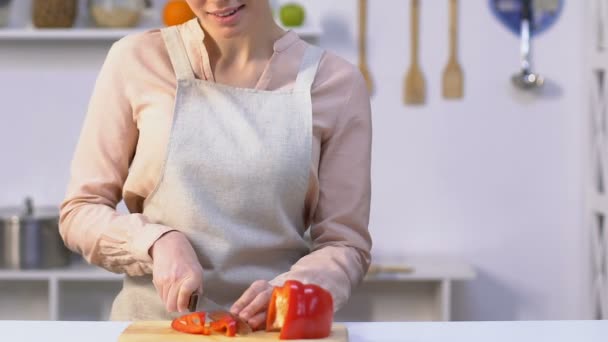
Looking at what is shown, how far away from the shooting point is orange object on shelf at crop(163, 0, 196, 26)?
300 centimetres

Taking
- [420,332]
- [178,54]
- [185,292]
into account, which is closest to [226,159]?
[178,54]

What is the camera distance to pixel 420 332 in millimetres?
1249

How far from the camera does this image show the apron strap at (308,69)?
1496 mm

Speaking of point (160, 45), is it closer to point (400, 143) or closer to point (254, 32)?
point (254, 32)

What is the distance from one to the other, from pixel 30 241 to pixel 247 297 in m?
1.93

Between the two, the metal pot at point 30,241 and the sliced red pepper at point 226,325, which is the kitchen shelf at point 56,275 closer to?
the metal pot at point 30,241

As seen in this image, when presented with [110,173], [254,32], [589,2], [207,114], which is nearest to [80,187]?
[110,173]

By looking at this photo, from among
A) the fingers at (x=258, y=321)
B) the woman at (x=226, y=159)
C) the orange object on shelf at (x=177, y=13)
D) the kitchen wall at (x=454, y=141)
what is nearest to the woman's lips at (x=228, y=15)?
the woman at (x=226, y=159)

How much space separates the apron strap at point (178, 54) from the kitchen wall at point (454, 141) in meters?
1.76

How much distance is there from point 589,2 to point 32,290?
189 centimetres

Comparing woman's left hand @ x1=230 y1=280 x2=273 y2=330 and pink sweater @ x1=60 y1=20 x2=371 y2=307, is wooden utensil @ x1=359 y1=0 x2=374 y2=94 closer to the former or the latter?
pink sweater @ x1=60 y1=20 x2=371 y2=307

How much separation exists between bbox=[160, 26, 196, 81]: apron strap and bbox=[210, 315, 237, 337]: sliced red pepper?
1.39ft

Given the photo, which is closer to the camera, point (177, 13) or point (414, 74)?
point (177, 13)

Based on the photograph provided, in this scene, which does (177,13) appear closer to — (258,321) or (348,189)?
(348,189)
